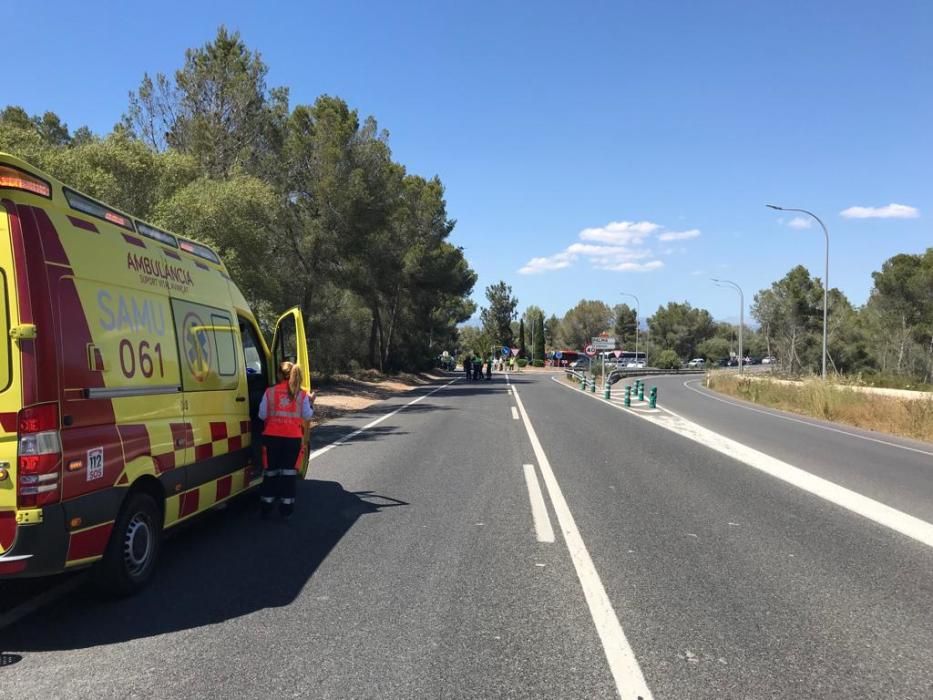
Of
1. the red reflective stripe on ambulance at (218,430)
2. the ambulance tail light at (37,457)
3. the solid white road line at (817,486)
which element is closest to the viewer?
the ambulance tail light at (37,457)

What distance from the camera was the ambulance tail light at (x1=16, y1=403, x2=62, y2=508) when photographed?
12.5ft

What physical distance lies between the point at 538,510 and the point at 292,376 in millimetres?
2937

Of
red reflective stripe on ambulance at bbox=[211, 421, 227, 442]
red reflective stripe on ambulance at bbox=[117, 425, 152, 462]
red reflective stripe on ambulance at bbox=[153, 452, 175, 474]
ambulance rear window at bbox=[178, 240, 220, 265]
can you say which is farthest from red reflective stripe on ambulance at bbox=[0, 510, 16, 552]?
ambulance rear window at bbox=[178, 240, 220, 265]

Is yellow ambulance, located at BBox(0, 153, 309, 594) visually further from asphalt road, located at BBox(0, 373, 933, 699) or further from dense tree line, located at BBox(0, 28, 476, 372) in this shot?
dense tree line, located at BBox(0, 28, 476, 372)

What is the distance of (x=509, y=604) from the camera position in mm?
4590

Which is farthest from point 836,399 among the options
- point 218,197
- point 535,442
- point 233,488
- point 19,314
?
point 19,314

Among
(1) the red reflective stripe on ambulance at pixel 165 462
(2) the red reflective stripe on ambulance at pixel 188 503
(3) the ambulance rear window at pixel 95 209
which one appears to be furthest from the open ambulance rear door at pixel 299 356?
(3) the ambulance rear window at pixel 95 209

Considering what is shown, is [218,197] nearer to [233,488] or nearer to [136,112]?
[136,112]

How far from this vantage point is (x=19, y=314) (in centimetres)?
389

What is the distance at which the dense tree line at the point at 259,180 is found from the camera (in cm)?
1641

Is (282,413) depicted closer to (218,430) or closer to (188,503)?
(218,430)

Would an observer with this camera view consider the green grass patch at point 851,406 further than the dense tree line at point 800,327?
No

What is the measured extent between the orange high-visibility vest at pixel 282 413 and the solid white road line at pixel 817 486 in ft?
19.5

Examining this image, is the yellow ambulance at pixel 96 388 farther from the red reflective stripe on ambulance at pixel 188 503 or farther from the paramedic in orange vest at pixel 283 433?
the paramedic in orange vest at pixel 283 433
